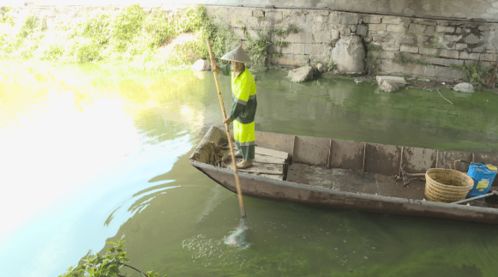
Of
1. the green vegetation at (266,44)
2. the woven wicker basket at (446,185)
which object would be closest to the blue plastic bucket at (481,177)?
the woven wicker basket at (446,185)

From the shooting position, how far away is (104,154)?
7023 mm

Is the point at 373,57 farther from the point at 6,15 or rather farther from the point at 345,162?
the point at 6,15

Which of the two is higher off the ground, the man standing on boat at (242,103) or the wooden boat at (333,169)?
the man standing on boat at (242,103)

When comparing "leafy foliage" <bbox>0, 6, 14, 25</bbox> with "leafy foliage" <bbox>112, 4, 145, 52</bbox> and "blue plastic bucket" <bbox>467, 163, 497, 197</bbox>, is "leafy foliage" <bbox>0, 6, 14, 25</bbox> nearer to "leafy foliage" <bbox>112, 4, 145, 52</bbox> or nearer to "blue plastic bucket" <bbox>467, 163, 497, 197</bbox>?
→ "leafy foliage" <bbox>112, 4, 145, 52</bbox>

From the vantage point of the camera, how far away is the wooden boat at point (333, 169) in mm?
4871

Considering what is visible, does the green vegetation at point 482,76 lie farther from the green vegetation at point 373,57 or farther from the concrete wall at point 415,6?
the green vegetation at point 373,57

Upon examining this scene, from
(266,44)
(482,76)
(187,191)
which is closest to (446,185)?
(187,191)

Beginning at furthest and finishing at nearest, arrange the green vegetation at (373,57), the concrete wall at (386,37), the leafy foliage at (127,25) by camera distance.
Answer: the leafy foliage at (127,25), the green vegetation at (373,57), the concrete wall at (386,37)

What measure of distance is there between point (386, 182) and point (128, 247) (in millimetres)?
3714

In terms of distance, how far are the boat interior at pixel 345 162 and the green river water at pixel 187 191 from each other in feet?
1.59

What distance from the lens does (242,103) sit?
5020mm

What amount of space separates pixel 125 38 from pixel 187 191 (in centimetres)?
944

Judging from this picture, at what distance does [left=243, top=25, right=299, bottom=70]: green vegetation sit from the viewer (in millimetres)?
12203

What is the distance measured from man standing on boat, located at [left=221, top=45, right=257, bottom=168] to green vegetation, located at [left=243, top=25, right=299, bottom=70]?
24.1ft
